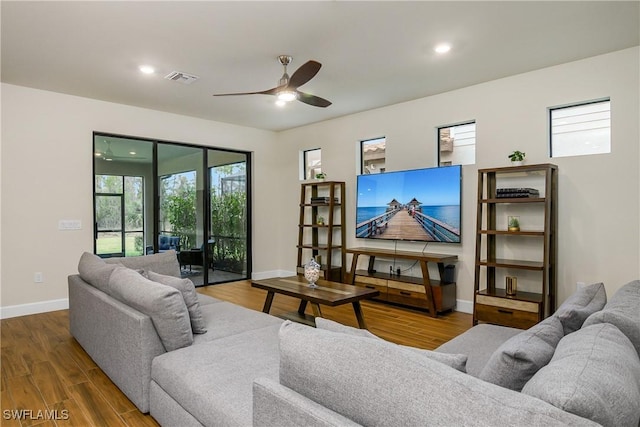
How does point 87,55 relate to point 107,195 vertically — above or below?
above

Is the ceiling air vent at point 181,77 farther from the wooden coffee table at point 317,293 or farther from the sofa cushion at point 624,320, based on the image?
the sofa cushion at point 624,320

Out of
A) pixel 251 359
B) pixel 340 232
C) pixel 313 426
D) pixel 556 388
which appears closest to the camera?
pixel 556 388

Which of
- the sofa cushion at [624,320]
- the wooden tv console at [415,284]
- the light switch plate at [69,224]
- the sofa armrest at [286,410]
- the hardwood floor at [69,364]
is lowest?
the hardwood floor at [69,364]

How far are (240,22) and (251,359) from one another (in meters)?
2.47

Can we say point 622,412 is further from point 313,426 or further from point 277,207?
point 277,207

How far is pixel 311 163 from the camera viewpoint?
263 inches

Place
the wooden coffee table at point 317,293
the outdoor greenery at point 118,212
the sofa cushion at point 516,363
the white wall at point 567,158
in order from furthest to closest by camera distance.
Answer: the outdoor greenery at point 118,212 → the white wall at point 567,158 → the wooden coffee table at point 317,293 → the sofa cushion at point 516,363

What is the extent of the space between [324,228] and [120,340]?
423 centimetres

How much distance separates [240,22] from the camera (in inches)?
118

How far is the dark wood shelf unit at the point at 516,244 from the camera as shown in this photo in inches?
145

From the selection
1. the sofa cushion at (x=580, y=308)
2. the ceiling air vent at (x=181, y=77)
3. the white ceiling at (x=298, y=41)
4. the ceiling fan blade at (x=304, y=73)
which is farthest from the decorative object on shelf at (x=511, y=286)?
the ceiling air vent at (x=181, y=77)

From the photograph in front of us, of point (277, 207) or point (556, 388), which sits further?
point (277, 207)

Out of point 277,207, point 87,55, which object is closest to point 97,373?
point 87,55

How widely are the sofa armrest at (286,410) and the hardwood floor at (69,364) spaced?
134 cm
